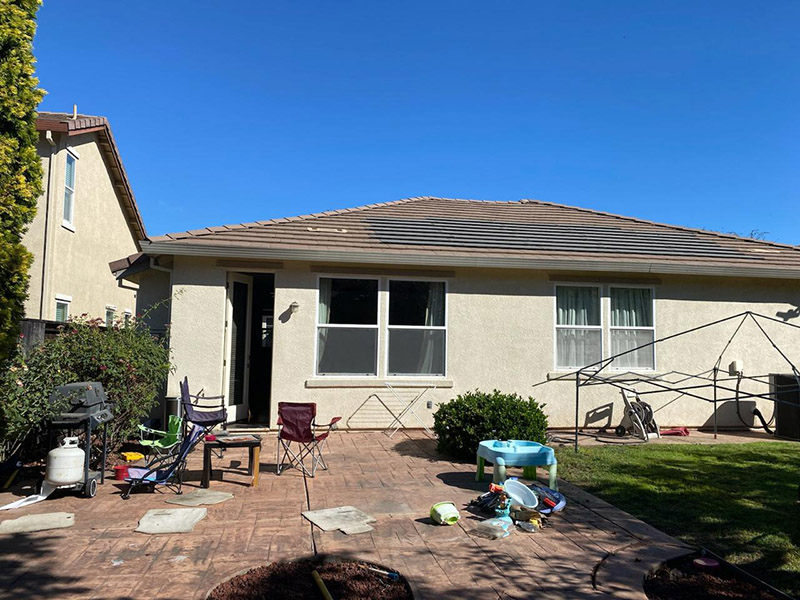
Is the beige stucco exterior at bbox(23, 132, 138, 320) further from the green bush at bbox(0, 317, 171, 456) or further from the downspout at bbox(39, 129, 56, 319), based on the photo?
the green bush at bbox(0, 317, 171, 456)

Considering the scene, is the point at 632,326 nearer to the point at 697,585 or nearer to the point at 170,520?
the point at 697,585

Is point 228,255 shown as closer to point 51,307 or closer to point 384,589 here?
point 51,307

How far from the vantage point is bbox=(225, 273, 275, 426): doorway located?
10023mm

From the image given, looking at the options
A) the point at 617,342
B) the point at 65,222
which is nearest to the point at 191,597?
the point at 617,342

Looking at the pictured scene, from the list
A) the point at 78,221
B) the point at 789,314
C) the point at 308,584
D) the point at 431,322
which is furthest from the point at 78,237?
the point at 789,314

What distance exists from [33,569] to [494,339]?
26.0 feet

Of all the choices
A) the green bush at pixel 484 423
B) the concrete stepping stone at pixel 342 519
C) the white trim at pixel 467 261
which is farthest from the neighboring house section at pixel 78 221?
the concrete stepping stone at pixel 342 519

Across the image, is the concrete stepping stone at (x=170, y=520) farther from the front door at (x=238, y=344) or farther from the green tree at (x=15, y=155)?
the front door at (x=238, y=344)

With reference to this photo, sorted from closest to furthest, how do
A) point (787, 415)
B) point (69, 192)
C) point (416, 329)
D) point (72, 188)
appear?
point (787, 415) → point (416, 329) → point (69, 192) → point (72, 188)

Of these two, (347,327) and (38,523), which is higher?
(347,327)

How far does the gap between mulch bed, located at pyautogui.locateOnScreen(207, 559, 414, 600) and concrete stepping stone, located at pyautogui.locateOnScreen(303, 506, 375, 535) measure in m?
0.76

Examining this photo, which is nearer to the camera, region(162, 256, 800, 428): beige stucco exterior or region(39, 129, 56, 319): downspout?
region(162, 256, 800, 428): beige stucco exterior

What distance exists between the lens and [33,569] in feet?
Answer: 13.0

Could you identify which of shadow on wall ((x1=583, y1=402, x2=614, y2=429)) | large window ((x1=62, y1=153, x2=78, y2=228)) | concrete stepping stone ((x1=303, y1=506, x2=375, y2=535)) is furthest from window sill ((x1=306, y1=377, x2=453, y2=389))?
large window ((x1=62, y1=153, x2=78, y2=228))
